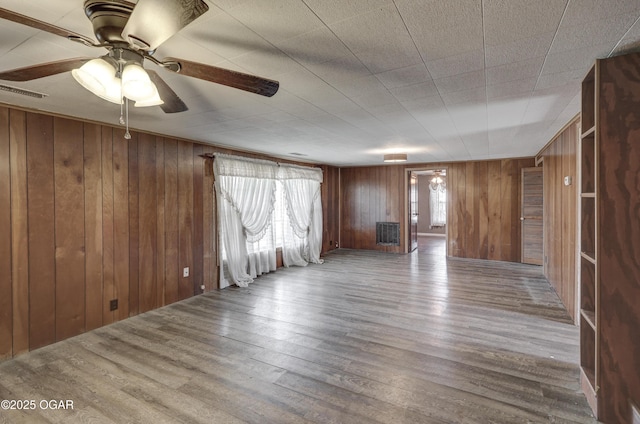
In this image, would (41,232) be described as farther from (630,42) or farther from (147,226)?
(630,42)

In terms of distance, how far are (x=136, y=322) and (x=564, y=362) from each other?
422 centimetres

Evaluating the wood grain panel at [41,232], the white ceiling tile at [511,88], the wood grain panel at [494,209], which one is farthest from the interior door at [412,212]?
the wood grain panel at [41,232]

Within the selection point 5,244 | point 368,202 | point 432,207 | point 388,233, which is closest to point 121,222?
point 5,244

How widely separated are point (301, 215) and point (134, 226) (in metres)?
3.31

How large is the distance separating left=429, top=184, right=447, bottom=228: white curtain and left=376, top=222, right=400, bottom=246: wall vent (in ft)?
13.4

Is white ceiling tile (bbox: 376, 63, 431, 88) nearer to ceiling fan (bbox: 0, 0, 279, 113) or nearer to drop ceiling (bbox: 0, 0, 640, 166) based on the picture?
drop ceiling (bbox: 0, 0, 640, 166)

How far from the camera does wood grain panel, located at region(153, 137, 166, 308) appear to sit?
3.89m

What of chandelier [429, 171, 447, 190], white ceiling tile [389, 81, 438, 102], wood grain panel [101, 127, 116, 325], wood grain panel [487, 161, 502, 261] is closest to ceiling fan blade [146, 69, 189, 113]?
white ceiling tile [389, 81, 438, 102]

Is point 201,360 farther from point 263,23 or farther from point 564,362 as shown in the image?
point 564,362

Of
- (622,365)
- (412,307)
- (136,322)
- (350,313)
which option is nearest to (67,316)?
(136,322)

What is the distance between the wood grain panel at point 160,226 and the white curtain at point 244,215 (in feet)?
2.57

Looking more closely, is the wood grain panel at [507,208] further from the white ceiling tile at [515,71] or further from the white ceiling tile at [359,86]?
the white ceiling tile at [359,86]

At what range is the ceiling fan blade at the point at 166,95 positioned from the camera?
4.91 ft

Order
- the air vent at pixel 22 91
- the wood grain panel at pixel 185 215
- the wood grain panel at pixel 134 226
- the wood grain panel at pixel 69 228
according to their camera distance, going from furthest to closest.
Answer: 1. the wood grain panel at pixel 185 215
2. the wood grain panel at pixel 134 226
3. the wood grain panel at pixel 69 228
4. the air vent at pixel 22 91
